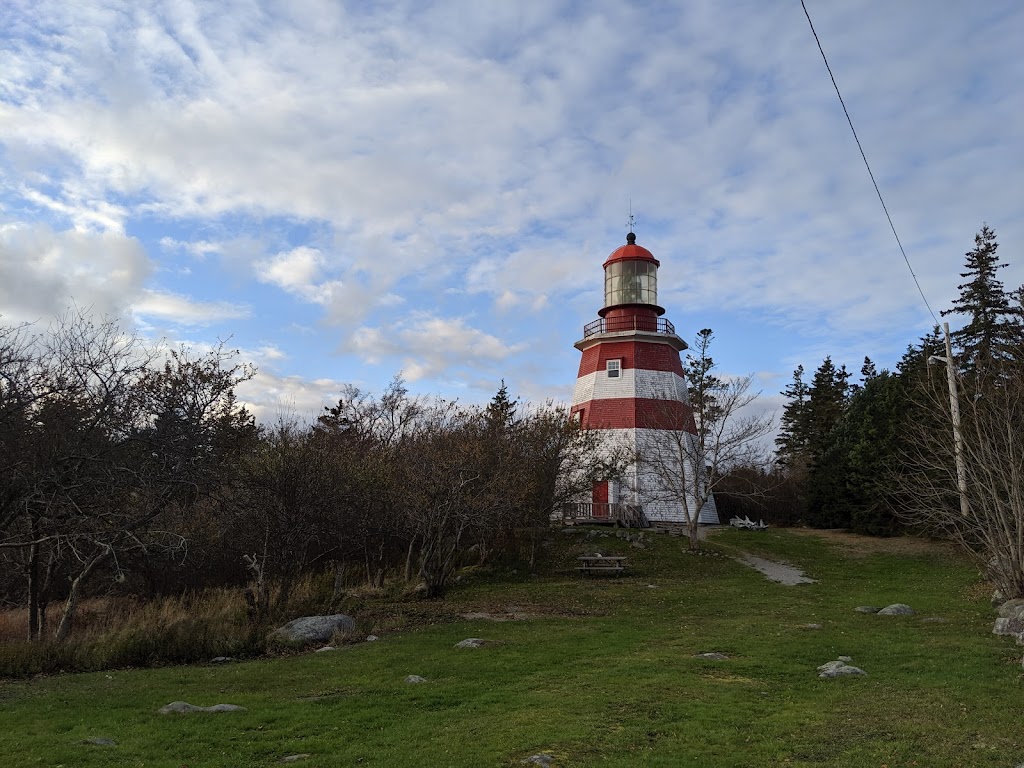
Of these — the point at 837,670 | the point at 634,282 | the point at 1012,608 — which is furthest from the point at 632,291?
the point at 837,670

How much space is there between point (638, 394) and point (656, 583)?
45.3ft

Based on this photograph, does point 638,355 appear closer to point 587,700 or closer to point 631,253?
point 631,253

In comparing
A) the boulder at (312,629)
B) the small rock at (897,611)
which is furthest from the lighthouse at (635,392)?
the boulder at (312,629)

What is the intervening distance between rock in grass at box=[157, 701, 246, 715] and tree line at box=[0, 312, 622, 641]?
2.37m

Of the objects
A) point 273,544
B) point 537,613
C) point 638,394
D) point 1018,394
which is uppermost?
point 638,394

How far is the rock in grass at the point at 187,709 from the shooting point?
27.2ft

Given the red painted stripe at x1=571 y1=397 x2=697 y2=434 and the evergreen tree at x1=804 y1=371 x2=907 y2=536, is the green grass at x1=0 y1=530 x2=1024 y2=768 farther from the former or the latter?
the red painted stripe at x1=571 y1=397 x2=697 y2=434

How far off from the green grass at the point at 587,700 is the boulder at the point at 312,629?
48.3 inches

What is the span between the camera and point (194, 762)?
648 cm

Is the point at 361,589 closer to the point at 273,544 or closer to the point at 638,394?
the point at 273,544

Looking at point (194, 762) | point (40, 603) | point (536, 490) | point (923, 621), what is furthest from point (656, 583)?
point (194, 762)

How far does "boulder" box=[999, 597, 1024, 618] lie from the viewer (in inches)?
484

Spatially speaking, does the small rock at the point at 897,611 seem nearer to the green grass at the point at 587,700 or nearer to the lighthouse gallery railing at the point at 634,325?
the green grass at the point at 587,700

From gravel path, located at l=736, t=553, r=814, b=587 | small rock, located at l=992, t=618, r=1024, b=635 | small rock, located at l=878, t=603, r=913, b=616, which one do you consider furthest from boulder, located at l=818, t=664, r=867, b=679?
gravel path, located at l=736, t=553, r=814, b=587
